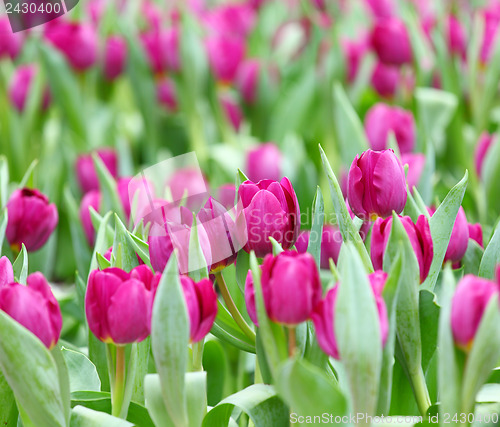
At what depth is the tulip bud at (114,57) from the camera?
1.69 meters

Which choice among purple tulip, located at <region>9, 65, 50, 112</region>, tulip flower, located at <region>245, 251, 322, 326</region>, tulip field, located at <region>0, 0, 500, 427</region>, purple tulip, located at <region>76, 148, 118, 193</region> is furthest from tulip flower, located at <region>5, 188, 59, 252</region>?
purple tulip, located at <region>9, 65, 50, 112</region>

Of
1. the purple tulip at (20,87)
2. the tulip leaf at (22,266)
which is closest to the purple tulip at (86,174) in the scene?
the purple tulip at (20,87)

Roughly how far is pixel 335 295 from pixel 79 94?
125 cm

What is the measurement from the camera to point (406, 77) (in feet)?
5.76

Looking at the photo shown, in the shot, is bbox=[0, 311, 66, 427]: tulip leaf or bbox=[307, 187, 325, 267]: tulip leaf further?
bbox=[307, 187, 325, 267]: tulip leaf

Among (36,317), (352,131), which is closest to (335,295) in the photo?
(36,317)

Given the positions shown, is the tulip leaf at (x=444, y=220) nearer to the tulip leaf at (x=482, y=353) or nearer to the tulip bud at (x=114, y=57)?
the tulip leaf at (x=482, y=353)

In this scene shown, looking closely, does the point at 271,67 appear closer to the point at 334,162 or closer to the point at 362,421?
the point at 334,162

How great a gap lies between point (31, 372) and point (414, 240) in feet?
0.95

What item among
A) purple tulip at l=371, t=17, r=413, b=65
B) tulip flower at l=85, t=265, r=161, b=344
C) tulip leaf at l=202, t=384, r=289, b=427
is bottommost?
tulip leaf at l=202, t=384, r=289, b=427

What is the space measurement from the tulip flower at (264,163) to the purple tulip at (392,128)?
0.16m

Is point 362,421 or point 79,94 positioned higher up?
point 79,94

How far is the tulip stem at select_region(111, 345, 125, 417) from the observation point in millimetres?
588

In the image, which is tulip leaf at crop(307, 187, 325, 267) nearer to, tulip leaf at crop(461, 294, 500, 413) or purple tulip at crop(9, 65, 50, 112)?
tulip leaf at crop(461, 294, 500, 413)
